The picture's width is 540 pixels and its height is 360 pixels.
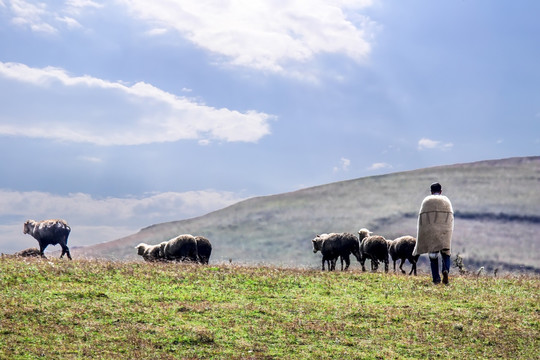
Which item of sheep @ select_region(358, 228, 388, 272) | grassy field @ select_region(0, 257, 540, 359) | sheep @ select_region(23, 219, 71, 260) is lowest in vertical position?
grassy field @ select_region(0, 257, 540, 359)

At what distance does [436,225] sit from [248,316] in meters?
8.46

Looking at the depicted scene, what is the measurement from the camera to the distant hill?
5428 cm

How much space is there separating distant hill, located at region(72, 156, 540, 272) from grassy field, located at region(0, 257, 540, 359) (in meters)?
32.7

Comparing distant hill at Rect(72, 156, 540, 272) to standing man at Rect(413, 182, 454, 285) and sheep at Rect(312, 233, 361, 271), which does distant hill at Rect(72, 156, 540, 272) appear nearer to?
sheep at Rect(312, 233, 361, 271)

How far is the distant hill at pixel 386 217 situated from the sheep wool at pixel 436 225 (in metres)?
30.4

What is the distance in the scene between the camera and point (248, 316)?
14547 millimetres

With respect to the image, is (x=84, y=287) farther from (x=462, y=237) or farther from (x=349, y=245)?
(x=462, y=237)

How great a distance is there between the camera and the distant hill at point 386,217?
54281mm

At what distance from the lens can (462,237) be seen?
55000 mm

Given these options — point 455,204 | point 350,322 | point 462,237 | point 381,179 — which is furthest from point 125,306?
point 381,179

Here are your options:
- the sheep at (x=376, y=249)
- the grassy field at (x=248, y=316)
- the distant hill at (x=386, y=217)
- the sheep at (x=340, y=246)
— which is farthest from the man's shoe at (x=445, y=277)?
the distant hill at (x=386, y=217)

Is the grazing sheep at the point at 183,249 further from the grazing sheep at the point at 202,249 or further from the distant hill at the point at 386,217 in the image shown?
the distant hill at the point at 386,217

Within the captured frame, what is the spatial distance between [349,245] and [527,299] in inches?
380

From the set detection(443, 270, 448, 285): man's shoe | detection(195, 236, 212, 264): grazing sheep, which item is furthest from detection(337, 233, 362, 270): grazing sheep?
detection(443, 270, 448, 285): man's shoe
